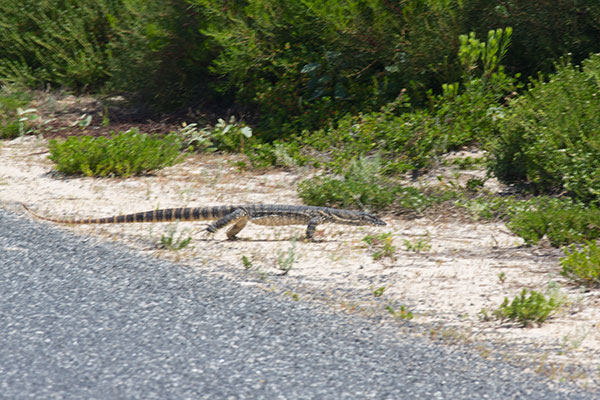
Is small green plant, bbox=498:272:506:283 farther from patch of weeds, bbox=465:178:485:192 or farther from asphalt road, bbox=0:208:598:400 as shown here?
patch of weeds, bbox=465:178:485:192

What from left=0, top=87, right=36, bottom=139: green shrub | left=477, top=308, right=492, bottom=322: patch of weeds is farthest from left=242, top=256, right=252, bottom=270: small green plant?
left=0, top=87, right=36, bottom=139: green shrub

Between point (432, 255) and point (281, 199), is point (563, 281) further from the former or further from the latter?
point (281, 199)

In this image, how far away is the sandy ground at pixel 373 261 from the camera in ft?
16.7

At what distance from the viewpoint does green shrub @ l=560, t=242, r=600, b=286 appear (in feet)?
19.1

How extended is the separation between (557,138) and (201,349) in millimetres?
5003

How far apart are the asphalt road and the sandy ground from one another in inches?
11.4

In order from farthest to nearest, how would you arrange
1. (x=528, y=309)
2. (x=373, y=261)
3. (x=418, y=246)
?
(x=418, y=246)
(x=373, y=261)
(x=528, y=309)

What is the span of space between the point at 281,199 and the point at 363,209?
1.08m

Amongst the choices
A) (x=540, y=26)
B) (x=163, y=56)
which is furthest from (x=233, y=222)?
(x=163, y=56)

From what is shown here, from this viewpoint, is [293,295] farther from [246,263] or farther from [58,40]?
[58,40]

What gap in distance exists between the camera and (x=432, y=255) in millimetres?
6836

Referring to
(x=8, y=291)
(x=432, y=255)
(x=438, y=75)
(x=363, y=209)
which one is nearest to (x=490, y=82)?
(x=438, y=75)

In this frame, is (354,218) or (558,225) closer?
(558,225)

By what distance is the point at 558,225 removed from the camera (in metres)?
6.96
